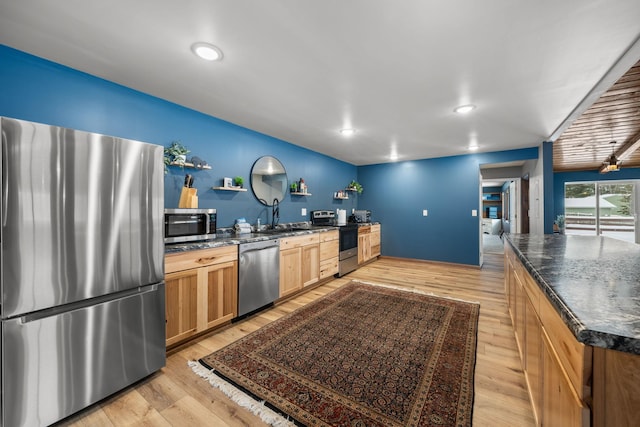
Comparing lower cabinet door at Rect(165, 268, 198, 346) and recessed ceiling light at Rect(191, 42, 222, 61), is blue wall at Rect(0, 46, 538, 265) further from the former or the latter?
recessed ceiling light at Rect(191, 42, 222, 61)

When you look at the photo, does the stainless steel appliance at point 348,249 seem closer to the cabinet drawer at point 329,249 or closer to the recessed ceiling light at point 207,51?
the cabinet drawer at point 329,249

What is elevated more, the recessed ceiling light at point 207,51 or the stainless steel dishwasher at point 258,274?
the recessed ceiling light at point 207,51

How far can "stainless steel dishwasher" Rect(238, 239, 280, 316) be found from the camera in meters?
2.63

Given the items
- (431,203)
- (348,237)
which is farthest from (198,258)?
(431,203)

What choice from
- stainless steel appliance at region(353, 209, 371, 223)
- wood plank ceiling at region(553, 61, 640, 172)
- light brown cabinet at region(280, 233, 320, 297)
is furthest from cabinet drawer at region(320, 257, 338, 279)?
wood plank ceiling at region(553, 61, 640, 172)

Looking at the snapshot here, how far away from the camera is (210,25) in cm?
156

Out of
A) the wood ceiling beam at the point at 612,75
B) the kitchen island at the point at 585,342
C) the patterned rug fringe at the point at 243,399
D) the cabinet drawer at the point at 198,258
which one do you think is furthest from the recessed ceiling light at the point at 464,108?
the patterned rug fringe at the point at 243,399

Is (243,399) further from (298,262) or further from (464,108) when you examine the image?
(464,108)

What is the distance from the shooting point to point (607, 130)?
12.0ft

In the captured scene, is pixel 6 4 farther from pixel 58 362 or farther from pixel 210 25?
pixel 58 362

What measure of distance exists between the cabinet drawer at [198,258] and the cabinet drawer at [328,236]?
64.5 inches

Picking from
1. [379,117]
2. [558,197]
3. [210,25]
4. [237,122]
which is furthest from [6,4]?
[558,197]

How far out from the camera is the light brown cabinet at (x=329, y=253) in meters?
3.94

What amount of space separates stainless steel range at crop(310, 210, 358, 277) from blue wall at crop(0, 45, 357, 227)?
48cm
